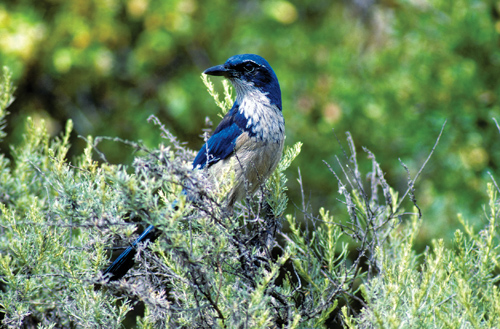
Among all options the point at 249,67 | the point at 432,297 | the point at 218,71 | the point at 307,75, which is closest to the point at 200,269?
the point at 432,297

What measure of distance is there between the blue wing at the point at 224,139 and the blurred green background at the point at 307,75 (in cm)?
208

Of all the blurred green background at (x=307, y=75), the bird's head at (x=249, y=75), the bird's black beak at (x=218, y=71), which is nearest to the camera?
the bird's black beak at (x=218, y=71)

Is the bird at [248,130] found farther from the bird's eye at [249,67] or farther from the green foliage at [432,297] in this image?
the green foliage at [432,297]

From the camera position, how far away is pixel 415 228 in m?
2.65

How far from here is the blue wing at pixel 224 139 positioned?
3.06 metres

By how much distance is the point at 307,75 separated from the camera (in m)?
5.82

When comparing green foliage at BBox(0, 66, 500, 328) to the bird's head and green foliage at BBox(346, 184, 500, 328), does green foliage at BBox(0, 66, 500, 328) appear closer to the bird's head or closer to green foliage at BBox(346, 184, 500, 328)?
green foliage at BBox(346, 184, 500, 328)

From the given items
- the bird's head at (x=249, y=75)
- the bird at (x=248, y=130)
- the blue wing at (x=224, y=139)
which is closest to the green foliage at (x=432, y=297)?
the bird at (x=248, y=130)

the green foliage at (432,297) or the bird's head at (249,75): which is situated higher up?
the bird's head at (249,75)

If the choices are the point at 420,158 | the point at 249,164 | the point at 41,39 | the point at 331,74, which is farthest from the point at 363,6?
the point at 249,164

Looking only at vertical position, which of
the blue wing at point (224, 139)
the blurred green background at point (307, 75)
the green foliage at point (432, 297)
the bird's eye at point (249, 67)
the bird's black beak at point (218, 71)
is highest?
the blurred green background at point (307, 75)

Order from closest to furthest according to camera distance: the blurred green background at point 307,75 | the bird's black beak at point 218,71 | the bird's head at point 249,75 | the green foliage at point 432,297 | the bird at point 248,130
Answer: the green foliage at point 432,297
the bird at point 248,130
the bird's black beak at point 218,71
the bird's head at point 249,75
the blurred green background at point 307,75

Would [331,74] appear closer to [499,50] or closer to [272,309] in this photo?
[499,50]

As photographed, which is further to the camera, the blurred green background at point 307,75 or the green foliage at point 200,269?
the blurred green background at point 307,75
